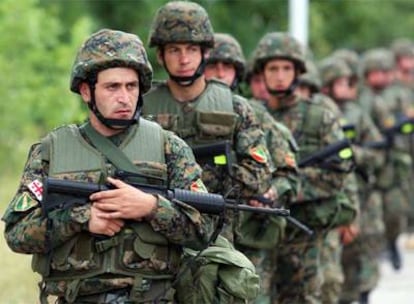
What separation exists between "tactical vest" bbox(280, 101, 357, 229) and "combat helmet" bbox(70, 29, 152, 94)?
3.93 m

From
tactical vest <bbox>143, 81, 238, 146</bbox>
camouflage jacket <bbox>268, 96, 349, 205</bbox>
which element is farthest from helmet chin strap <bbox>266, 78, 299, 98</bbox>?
tactical vest <bbox>143, 81, 238, 146</bbox>

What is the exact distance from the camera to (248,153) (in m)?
8.22

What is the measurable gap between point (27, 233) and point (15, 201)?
0.17 meters


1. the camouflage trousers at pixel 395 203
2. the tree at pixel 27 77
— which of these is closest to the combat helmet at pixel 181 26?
the tree at pixel 27 77

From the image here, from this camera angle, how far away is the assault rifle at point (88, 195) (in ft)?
20.1

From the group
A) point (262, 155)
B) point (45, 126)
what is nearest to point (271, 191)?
point (262, 155)

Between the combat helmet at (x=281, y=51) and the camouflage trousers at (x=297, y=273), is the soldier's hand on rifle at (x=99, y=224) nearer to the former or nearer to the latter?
the camouflage trousers at (x=297, y=273)

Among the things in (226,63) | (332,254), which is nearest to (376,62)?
(332,254)

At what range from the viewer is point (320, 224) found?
Result: 408 inches

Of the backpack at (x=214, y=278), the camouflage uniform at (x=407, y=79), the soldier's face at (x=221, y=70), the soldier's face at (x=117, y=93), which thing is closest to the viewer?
the soldier's face at (x=117, y=93)

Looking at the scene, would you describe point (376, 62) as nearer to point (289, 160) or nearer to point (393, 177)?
point (393, 177)

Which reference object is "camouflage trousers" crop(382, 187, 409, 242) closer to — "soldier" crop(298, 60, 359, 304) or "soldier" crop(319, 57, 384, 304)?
"soldier" crop(319, 57, 384, 304)

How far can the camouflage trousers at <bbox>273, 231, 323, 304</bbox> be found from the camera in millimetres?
10219

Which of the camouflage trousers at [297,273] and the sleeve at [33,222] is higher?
the sleeve at [33,222]
